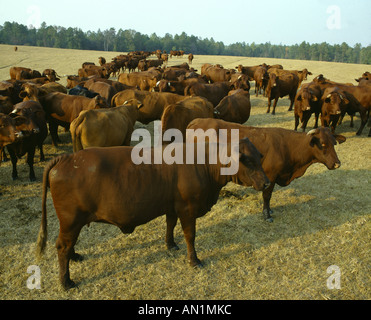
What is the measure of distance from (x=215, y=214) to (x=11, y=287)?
3.51 metres

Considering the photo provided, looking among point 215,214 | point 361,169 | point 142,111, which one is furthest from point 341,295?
point 142,111

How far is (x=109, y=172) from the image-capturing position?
3.44 metres

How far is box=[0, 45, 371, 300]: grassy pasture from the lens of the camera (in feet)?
12.7

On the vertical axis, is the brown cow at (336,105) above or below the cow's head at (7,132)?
above

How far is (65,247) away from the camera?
3596 millimetres

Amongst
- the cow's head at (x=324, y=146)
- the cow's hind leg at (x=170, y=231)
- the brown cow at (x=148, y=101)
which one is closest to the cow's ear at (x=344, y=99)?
the cow's head at (x=324, y=146)

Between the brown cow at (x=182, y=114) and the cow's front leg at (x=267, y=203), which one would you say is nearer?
the cow's front leg at (x=267, y=203)

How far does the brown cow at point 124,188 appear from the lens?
11.0ft

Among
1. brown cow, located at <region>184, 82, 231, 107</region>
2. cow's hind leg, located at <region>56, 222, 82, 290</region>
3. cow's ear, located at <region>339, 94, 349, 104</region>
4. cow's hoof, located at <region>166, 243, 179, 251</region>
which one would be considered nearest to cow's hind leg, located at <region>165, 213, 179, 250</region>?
cow's hoof, located at <region>166, 243, 179, 251</region>

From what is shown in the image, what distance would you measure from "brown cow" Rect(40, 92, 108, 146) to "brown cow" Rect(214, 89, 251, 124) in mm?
3741

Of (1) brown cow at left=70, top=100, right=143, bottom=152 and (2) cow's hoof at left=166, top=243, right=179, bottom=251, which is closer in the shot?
(2) cow's hoof at left=166, top=243, right=179, bottom=251

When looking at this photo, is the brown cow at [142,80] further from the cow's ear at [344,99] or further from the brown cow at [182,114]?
the cow's ear at [344,99]

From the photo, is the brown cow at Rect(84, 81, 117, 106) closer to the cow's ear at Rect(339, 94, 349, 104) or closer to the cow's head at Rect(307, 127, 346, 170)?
the cow's head at Rect(307, 127, 346, 170)
